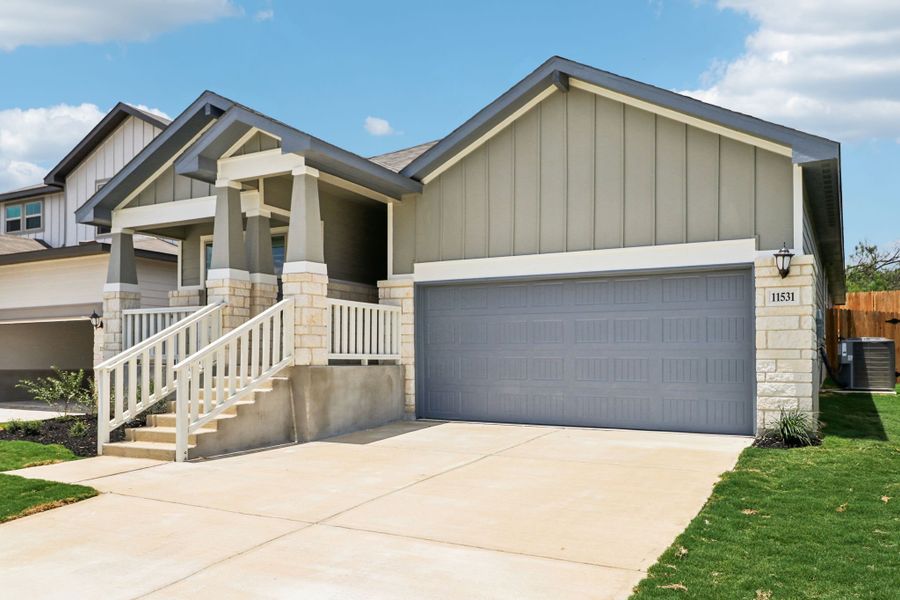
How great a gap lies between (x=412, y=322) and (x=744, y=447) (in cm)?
509

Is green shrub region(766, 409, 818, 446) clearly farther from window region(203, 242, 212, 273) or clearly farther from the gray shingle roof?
window region(203, 242, 212, 273)

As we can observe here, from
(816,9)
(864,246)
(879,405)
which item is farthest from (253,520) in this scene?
(864,246)

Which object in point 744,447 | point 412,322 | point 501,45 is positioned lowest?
point 744,447

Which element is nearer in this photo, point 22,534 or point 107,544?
point 107,544

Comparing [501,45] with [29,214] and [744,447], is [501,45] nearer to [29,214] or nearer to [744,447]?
[744,447]

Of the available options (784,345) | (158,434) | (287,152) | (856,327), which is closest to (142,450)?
(158,434)

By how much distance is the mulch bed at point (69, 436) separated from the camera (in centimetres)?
858

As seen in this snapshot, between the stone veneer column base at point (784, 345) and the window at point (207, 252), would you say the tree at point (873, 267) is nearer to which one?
the stone veneer column base at point (784, 345)

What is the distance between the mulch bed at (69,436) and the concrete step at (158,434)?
0.45 m

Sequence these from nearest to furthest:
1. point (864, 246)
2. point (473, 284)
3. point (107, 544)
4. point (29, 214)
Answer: point (107, 544)
point (473, 284)
point (29, 214)
point (864, 246)

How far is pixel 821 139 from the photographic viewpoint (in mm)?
8336

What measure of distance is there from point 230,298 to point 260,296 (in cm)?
70

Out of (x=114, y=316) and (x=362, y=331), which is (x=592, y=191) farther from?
(x=114, y=316)

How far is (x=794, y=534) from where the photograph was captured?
15.5 feet
